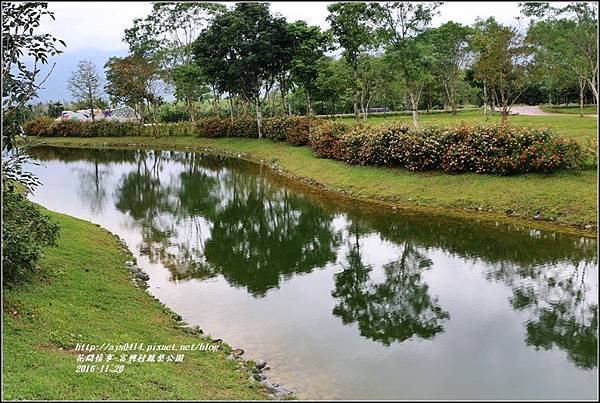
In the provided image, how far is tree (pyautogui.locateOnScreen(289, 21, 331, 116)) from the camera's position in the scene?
35094 mm

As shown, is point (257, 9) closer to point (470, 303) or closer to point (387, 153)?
point (387, 153)

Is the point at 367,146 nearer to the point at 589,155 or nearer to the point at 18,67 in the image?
the point at 589,155

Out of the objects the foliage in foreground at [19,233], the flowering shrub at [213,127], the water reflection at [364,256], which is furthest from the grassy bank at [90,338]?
the flowering shrub at [213,127]

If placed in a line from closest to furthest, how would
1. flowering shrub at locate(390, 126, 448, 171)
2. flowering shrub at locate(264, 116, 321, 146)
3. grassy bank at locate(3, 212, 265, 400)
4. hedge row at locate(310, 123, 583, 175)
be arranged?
grassy bank at locate(3, 212, 265, 400) → hedge row at locate(310, 123, 583, 175) → flowering shrub at locate(390, 126, 448, 171) → flowering shrub at locate(264, 116, 321, 146)

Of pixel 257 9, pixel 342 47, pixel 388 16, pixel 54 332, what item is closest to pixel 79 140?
pixel 257 9

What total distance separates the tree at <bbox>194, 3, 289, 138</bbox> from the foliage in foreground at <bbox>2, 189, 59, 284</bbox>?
27.9 m

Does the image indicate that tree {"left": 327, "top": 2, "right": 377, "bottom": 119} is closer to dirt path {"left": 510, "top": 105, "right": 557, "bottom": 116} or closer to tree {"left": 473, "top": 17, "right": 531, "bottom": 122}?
tree {"left": 473, "top": 17, "right": 531, "bottom": 122}

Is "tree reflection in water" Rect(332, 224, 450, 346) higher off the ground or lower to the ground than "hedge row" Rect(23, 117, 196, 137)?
lower

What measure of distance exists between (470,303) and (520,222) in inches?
249

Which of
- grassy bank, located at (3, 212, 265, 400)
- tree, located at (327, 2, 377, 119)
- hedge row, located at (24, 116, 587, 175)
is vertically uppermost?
tree, located at (327, 2, 377, 119)

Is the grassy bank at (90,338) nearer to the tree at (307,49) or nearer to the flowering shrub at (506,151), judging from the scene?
the flowering shrub at (506,151)

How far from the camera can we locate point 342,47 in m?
32.6

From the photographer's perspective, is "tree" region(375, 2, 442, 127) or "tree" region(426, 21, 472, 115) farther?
"tree" region(426, 21, 472, 115)

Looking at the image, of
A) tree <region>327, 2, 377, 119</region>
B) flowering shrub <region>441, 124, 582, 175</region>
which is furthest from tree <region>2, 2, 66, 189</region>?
tree <region>327, 2, 377, 119</region>
